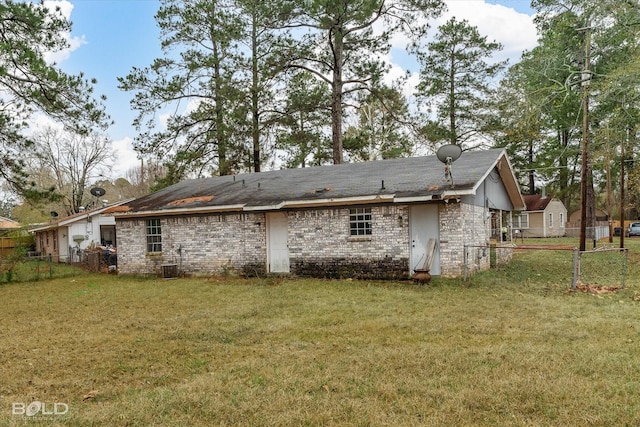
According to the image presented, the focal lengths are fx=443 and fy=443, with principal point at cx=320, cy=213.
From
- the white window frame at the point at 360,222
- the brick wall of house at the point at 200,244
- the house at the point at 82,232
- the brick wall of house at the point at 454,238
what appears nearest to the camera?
the brick wall of house at the point at 454,238

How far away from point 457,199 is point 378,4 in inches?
445

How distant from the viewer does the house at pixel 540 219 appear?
109ft

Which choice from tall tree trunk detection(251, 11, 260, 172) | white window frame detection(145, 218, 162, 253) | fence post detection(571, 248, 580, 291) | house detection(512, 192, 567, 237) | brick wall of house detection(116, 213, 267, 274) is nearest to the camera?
fence post detection(571, 248, 580, 291)

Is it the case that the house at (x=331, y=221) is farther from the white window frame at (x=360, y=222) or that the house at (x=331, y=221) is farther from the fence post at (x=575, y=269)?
the fence post at (x=575, y=269)

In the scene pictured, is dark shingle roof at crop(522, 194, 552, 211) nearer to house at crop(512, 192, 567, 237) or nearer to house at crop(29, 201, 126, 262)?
house at crop(512, 192, 567, 237)

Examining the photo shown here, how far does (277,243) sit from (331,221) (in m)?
2.05

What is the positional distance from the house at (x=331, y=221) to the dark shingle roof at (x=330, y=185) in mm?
39

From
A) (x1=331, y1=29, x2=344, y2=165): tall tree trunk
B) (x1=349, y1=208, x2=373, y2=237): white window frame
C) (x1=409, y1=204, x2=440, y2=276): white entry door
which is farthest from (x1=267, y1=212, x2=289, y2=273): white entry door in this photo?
(x1=331, y1=29, x2=344, y2=165): tall tree trunk

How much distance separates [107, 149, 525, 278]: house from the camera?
1179 cm

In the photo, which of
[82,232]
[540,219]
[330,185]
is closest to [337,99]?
[330,185]

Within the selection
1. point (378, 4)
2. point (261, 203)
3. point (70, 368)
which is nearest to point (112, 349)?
point (70, 368)

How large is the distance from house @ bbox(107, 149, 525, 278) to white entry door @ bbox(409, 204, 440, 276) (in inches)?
1.0

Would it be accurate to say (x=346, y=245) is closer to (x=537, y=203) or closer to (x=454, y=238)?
(x=454, y=238)

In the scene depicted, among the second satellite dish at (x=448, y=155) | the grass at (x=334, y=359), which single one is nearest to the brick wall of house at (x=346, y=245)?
the second satellite dish at (x=448, y=155)
